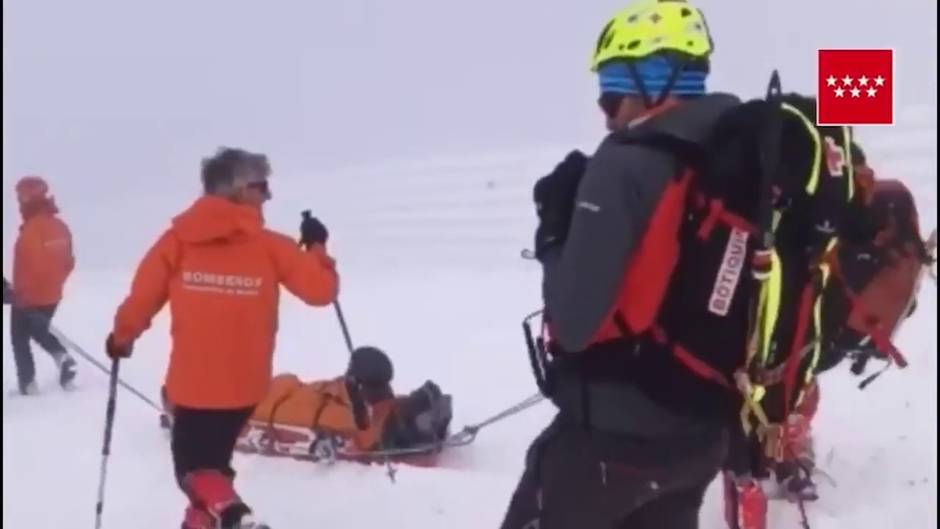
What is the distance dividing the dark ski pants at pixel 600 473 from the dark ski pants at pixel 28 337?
699 centimetres

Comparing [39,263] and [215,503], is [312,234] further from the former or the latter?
[39,263]

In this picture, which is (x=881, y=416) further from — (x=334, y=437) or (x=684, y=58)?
(x=684, y=58)

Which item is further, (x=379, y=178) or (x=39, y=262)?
(x=379, y=178)

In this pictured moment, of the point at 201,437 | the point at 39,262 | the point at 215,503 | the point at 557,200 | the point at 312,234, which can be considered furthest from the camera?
the point at 39,262

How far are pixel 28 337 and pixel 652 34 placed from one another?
24.6 ft

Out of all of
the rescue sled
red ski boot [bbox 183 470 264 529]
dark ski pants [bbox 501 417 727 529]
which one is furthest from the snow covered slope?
dark ski pants [bbox 501 417 727 529]

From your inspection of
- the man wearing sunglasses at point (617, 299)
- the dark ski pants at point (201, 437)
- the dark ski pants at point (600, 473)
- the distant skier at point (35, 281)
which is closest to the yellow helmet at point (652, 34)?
the man wearing sunglasses at point (617, 299)

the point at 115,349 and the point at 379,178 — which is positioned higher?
the point at 115,349

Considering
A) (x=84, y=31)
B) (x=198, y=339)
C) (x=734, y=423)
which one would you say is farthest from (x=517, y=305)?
(x=84, y=31)

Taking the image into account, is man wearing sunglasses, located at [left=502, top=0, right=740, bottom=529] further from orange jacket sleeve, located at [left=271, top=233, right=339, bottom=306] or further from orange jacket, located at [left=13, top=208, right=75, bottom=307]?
orange jacket, located at [left=13, top=208, right=75, bottom=307]

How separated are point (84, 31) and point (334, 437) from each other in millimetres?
28290

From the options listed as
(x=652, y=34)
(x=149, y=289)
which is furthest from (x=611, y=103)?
(x=149, y=289)

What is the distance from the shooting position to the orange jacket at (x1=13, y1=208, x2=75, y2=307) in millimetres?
9617

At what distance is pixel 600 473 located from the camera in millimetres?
3182
